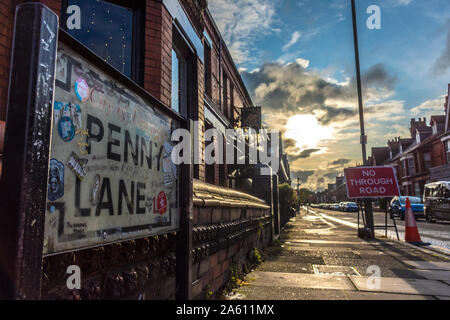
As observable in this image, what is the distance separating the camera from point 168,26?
4.18 m

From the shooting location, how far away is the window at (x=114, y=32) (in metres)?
3.53

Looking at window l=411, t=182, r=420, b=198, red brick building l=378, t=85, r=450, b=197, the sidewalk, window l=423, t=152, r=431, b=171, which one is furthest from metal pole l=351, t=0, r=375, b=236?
window l=411, t=182, r=420, b=198

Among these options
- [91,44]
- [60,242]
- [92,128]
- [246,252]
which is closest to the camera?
[60,242]

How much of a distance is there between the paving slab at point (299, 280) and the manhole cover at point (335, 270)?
223mm

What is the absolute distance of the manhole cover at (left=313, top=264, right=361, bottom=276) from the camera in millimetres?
4386

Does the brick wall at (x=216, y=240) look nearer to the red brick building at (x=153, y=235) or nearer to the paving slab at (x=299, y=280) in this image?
the red brick building at (x=153, y=235)

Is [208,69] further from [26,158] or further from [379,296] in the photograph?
[26,158]

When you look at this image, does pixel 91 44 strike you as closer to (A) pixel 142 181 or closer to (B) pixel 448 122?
(A) pixel 142 181

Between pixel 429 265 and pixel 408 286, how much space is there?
5.73 feet

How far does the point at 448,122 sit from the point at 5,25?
3652 centimetres

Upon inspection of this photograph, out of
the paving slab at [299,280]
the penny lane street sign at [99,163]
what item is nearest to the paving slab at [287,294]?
the paving slab at [299,280]

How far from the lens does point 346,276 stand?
4.21m

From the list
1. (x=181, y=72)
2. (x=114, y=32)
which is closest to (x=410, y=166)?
(x=181, y=72)
